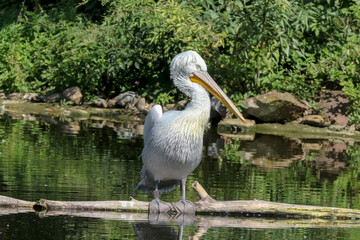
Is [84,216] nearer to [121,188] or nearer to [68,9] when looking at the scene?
[121,188]

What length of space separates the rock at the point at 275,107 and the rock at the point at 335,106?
0.49 meters

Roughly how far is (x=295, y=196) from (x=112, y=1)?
28.2 feet

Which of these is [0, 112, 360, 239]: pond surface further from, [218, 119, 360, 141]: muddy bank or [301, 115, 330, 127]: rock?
[301, 115, 330, 127]: rock

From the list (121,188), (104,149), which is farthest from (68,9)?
(121,188)

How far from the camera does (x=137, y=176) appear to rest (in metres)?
8.23

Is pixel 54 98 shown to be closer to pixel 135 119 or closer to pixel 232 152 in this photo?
pixel 135 119

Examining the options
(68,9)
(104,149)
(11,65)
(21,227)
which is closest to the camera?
(21,227)

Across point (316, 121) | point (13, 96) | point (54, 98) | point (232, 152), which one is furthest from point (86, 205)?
point (13, 96)

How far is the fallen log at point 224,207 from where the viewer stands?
6.03 m

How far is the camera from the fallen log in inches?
237

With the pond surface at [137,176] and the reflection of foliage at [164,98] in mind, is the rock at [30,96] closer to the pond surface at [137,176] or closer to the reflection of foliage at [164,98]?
the pond surface at [137,176]

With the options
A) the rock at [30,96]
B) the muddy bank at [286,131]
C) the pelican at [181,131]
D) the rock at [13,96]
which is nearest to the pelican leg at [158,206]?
the pelican at [181,131]

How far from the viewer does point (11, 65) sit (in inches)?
635

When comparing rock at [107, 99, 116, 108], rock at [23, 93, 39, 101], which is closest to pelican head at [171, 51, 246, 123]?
rock at [107, 99, 116, 108]
